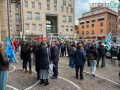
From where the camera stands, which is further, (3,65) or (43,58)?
(43,58)

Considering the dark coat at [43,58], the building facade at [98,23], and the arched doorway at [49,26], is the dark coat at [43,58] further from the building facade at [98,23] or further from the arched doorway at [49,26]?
the building facade at [98,23]

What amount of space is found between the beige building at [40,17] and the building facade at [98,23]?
536 inches

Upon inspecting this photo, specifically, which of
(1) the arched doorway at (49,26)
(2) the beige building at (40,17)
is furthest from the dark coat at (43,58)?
(1) the arched doorway at (49,26)

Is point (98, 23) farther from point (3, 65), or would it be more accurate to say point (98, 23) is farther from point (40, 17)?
point (3, 65)

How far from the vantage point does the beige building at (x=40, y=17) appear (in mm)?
32094

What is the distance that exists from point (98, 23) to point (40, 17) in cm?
2553

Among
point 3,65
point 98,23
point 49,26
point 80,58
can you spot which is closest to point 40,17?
point 49,26

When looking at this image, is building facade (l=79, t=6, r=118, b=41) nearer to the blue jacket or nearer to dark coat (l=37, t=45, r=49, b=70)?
the blue jacket

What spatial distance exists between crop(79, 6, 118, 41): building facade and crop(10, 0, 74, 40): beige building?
13.6 m

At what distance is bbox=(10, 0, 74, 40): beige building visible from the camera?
32094 millimetres

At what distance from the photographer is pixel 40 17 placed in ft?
111

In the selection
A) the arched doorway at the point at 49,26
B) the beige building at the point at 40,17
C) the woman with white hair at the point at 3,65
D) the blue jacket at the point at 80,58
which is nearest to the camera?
the woman with white hair at the point at 3,65

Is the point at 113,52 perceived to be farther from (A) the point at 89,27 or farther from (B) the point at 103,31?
(A) the point at 89,27

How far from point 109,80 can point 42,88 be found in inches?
137
